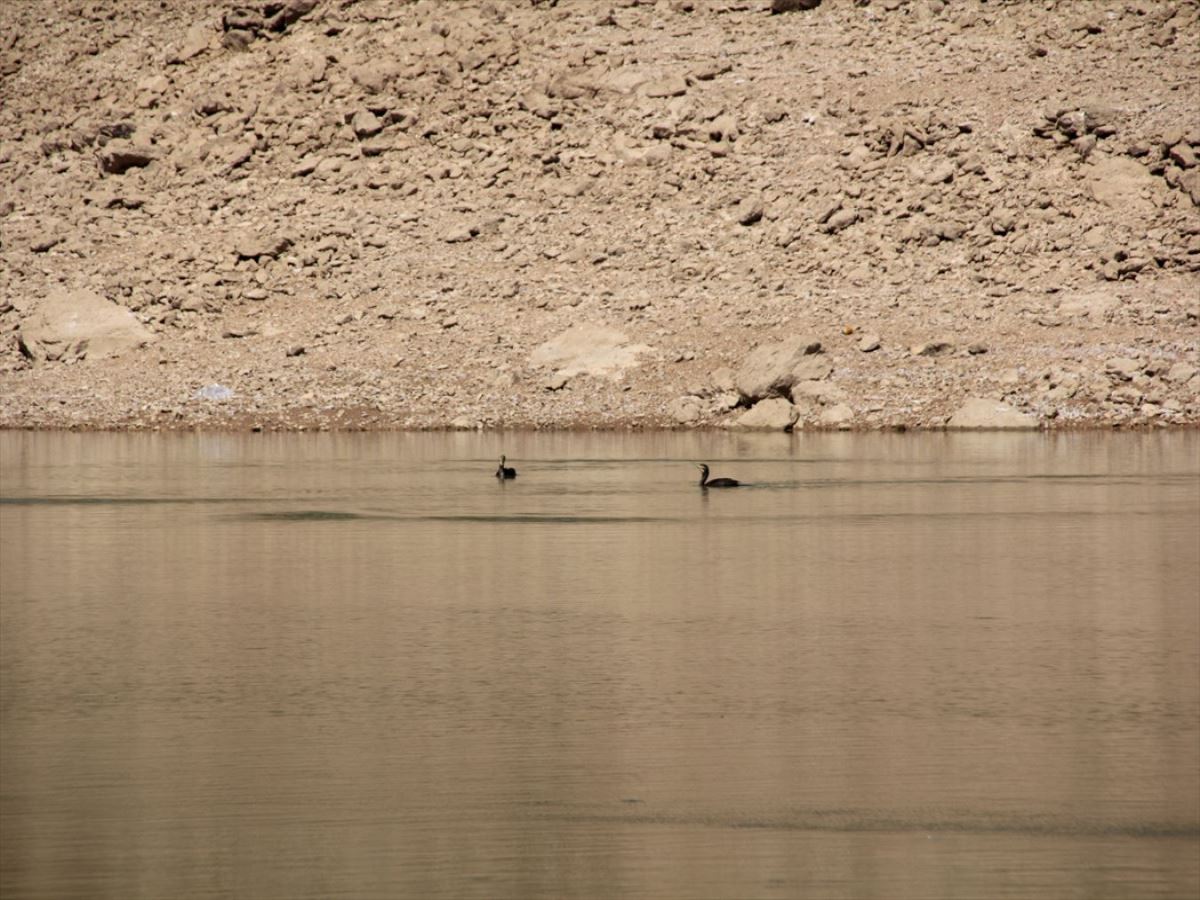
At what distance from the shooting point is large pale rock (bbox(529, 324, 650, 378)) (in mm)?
45500

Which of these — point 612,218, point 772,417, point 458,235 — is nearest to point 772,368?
point 772,417

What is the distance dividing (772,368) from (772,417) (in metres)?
1.24

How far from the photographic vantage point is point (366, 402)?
4544 cm

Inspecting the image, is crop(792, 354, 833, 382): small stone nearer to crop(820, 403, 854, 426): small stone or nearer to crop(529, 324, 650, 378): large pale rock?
crop(820, 403, 854, 426): small stone

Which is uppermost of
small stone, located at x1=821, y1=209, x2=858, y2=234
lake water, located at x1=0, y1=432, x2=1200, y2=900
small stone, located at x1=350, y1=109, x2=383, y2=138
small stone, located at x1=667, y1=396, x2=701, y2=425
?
small stone, located at x1=350, y1=109, x2=383, y2=138

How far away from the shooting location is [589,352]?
46.2 m

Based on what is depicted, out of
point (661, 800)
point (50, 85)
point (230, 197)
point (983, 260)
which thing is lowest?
point (661, 800)

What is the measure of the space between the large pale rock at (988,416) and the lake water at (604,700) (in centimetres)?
1629

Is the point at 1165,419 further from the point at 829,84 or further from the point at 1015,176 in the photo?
the point at 829,84

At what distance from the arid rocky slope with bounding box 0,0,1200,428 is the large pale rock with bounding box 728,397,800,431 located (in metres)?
0.07

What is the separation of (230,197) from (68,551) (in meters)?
36.0

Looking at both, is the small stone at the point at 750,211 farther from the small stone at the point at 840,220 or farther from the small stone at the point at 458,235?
the small stone at the point at 458,235

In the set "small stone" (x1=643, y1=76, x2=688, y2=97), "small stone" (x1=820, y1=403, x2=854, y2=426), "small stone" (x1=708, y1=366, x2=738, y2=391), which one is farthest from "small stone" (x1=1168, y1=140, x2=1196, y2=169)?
"small stone" (x1=708, y1=366, x2=738, y2=391)

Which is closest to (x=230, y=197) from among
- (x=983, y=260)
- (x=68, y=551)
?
(x=983, y=260)
